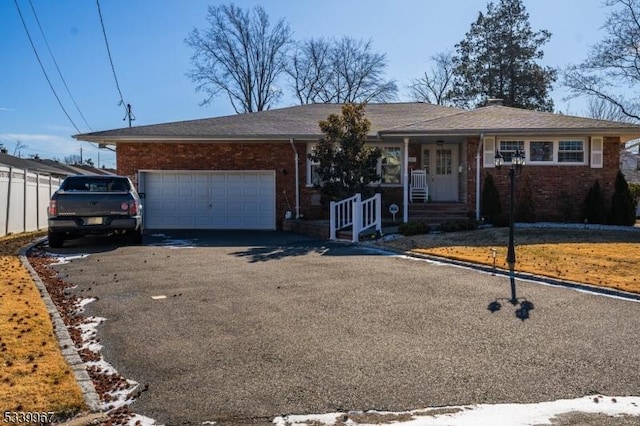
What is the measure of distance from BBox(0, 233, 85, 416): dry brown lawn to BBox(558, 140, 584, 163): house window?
14.7 meters

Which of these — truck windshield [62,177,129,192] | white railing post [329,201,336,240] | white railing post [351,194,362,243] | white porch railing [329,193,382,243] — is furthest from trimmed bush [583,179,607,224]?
truck windshield [62,177,129,192]

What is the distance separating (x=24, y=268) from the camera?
898 cm

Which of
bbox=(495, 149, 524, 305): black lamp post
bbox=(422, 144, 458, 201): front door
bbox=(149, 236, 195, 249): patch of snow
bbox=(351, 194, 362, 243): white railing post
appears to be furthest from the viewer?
bbox=(422, 144, 458, 201): front door

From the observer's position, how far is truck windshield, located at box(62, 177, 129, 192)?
40.1 ft

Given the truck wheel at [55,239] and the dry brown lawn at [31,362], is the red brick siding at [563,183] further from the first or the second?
the dry brown lawn at [31,362]

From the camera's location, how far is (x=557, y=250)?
11.2 m

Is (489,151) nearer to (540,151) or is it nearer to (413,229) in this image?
(540,151)

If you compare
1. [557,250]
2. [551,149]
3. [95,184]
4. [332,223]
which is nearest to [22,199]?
[95,184]

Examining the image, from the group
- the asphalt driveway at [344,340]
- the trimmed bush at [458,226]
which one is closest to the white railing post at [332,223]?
the trimmed bush at [458,226]

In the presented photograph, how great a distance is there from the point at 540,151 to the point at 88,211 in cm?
1286

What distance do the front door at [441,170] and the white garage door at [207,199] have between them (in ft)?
18.0

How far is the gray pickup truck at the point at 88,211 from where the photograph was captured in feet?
37.7

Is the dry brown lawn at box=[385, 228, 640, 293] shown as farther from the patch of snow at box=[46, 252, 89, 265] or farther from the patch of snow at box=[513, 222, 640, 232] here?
the patch of snow at box=[46, 252, 89, 265]

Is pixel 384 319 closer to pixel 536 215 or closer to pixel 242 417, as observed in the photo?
pixel 242 417
